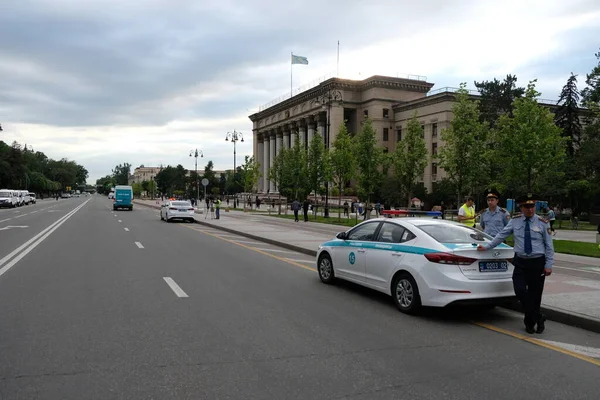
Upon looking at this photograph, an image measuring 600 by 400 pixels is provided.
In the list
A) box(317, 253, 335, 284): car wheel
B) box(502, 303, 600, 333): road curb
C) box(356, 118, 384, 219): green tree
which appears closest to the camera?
box(502, 303, 600, 333): road curb

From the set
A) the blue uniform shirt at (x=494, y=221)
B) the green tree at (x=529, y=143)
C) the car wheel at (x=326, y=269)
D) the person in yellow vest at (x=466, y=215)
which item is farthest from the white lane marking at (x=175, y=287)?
the green tree at (x=529, y=143)

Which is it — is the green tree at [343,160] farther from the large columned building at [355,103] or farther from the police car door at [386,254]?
the large columned building at [355,103]

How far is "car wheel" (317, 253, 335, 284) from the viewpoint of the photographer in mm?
10116

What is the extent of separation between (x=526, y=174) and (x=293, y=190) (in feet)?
78.4

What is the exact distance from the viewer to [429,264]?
731cm

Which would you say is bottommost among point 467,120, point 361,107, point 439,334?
point 439,334

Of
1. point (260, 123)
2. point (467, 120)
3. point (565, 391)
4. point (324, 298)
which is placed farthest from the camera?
point (260, 123)

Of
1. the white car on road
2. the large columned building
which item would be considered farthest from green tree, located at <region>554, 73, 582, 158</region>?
the white car on road

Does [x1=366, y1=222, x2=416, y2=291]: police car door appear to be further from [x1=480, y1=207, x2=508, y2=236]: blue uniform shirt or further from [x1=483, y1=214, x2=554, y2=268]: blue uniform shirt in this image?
[x1=480, y1=207, x2=508, y2=236]: blue uniform shirt

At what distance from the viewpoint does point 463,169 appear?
80.0ft

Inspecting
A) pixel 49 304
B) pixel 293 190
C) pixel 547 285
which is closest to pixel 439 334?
pixel 547 285

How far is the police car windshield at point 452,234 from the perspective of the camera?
7.83 m

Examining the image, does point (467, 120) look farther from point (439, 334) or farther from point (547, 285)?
point (439, 334)

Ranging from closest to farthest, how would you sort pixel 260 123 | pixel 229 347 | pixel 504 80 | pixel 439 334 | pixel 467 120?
pixel 229 347
pixel 439 334
pixel 467 120
pixel 504 80
pixel 260 123
